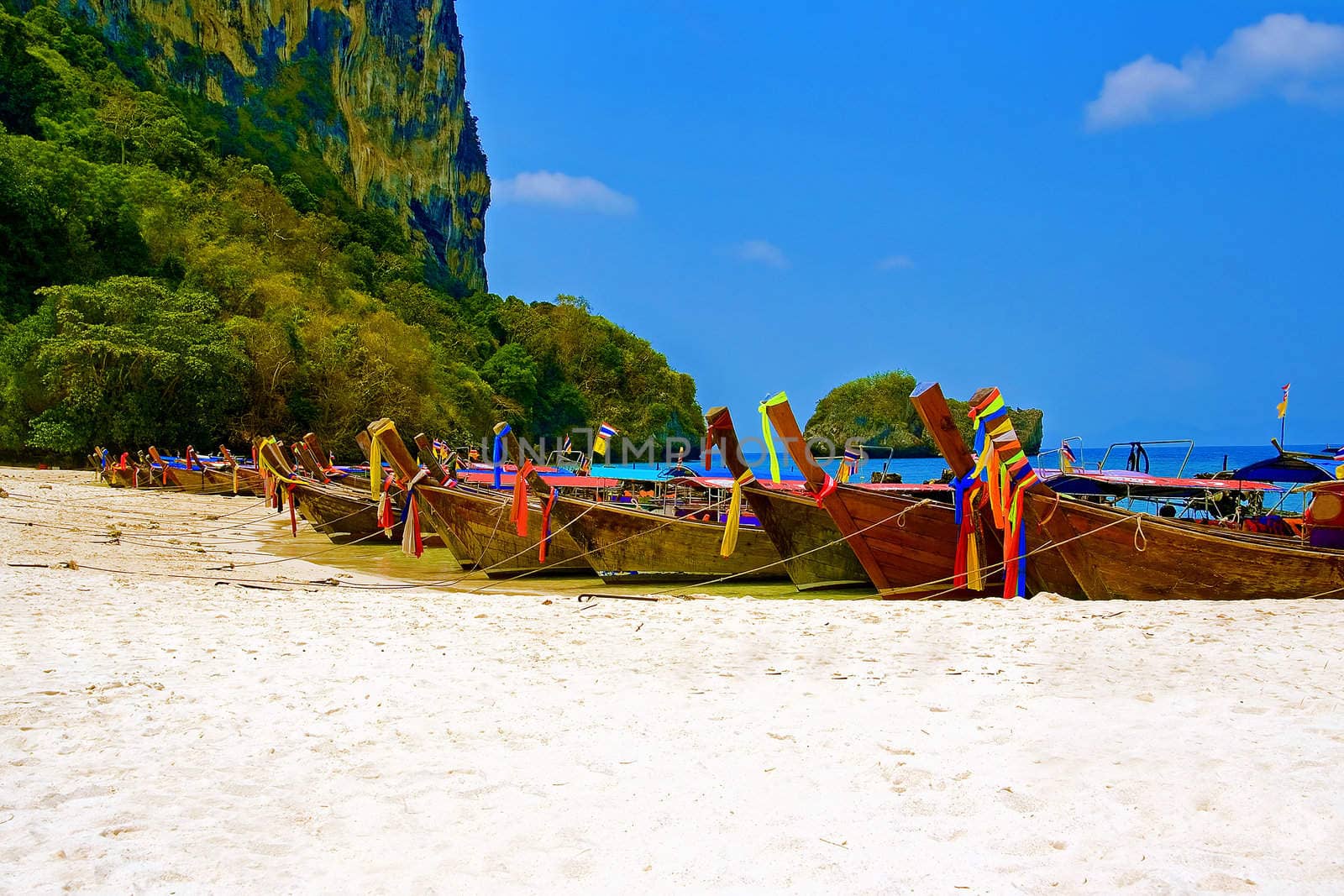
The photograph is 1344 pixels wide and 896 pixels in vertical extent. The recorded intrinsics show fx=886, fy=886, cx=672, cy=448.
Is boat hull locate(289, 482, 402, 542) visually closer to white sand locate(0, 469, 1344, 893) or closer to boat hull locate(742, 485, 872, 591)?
boat hull locate(742, 485, 872, 591)

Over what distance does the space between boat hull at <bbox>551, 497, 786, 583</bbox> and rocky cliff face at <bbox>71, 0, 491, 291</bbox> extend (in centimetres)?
Result: 6855

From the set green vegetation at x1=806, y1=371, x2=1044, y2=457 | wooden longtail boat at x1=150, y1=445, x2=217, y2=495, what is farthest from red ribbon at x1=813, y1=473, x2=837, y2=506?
green vegetation at x1=806, y1=371, x2=1044, y2=457

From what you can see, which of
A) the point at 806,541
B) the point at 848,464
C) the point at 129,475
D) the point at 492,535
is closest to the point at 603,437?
the point at 848,464

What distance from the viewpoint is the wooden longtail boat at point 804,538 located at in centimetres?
1055

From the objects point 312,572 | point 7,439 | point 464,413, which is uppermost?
point 464,413

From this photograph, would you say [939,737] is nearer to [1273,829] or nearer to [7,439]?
[1273,829]

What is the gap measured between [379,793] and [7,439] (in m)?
35.0

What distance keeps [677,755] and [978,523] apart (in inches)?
233

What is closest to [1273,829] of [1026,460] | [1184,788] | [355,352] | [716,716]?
[1184,788]

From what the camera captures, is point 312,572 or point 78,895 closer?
point 78,895

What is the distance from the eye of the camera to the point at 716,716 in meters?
4.68

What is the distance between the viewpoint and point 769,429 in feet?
30.8

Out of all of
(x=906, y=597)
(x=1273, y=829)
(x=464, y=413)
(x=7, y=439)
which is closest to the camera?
(x=1273, y=829)

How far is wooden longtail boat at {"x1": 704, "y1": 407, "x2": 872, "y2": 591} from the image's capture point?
10555 mm
